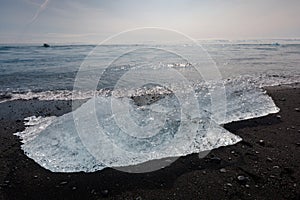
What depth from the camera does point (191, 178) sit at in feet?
11.6

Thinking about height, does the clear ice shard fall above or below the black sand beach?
above

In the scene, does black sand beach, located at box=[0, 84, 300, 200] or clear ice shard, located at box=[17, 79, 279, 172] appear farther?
clear ice shard, located at box=[17, 79, 279, 172]

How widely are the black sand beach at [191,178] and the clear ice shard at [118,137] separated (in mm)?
219

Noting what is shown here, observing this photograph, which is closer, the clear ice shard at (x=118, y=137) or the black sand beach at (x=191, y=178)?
the black sand beach at (x=191, y=178)

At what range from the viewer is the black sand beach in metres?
3.21

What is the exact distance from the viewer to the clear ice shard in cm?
402

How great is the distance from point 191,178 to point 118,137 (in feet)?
5.09

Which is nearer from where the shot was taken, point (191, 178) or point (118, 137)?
point (191, 178)

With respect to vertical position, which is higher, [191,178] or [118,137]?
[118,137]

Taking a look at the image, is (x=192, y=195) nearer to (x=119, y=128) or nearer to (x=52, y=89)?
(x=119, y=128)

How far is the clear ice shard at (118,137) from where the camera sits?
4016 millimetres

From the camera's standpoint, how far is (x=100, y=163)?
391 cm

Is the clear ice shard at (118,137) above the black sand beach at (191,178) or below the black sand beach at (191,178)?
above

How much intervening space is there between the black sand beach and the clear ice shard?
22cm
